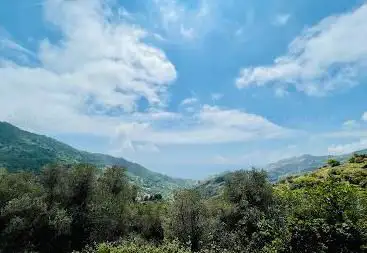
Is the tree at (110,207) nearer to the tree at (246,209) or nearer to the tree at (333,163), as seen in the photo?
the tree at (246,209)

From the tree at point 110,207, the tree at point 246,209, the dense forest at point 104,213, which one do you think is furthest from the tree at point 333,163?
the tree at point 110,207

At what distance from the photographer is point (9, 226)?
74125 millimetres

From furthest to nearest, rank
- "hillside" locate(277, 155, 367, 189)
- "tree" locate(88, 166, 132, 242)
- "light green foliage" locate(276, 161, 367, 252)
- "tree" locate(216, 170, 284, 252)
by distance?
"hillside" locate(277, 155, 367, 189), "tree" locate(88, 166, 132, 242), "tree" locate(216, 170, 284, 252), "light green foliage" locate(276, 161, 367, 252)

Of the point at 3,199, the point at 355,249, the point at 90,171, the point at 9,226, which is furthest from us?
the point at 90,171

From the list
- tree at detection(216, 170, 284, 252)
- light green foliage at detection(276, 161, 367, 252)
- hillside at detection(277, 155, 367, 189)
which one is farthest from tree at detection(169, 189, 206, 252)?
hillside at detection(277, 155, 367, 189)

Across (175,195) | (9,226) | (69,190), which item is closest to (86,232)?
(69,190)

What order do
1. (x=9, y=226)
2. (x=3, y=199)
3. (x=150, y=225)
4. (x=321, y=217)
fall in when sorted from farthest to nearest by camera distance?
1. (x=150, y=225)
2. (x=3, y=199)
3. (x=9, y=226)
4. (x=321, y=217)

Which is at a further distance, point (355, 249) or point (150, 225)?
point (150, 225)

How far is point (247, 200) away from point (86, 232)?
36545 millimetres

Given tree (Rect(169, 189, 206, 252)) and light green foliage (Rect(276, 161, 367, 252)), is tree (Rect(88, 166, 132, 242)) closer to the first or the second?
tree (Rect(169, 189, 206, 252))

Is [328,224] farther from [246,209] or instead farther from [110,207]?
[110,207]

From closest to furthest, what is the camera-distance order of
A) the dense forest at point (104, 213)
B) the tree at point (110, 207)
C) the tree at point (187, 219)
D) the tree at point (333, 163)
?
the dense forest at point (104, 213) → the tree at point (187, 219) → the tree at point (110, 207) → the tree at point (333, 163)

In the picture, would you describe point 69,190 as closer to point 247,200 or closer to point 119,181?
point 119,181

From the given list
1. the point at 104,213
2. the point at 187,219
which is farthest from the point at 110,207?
the point at 187,219
